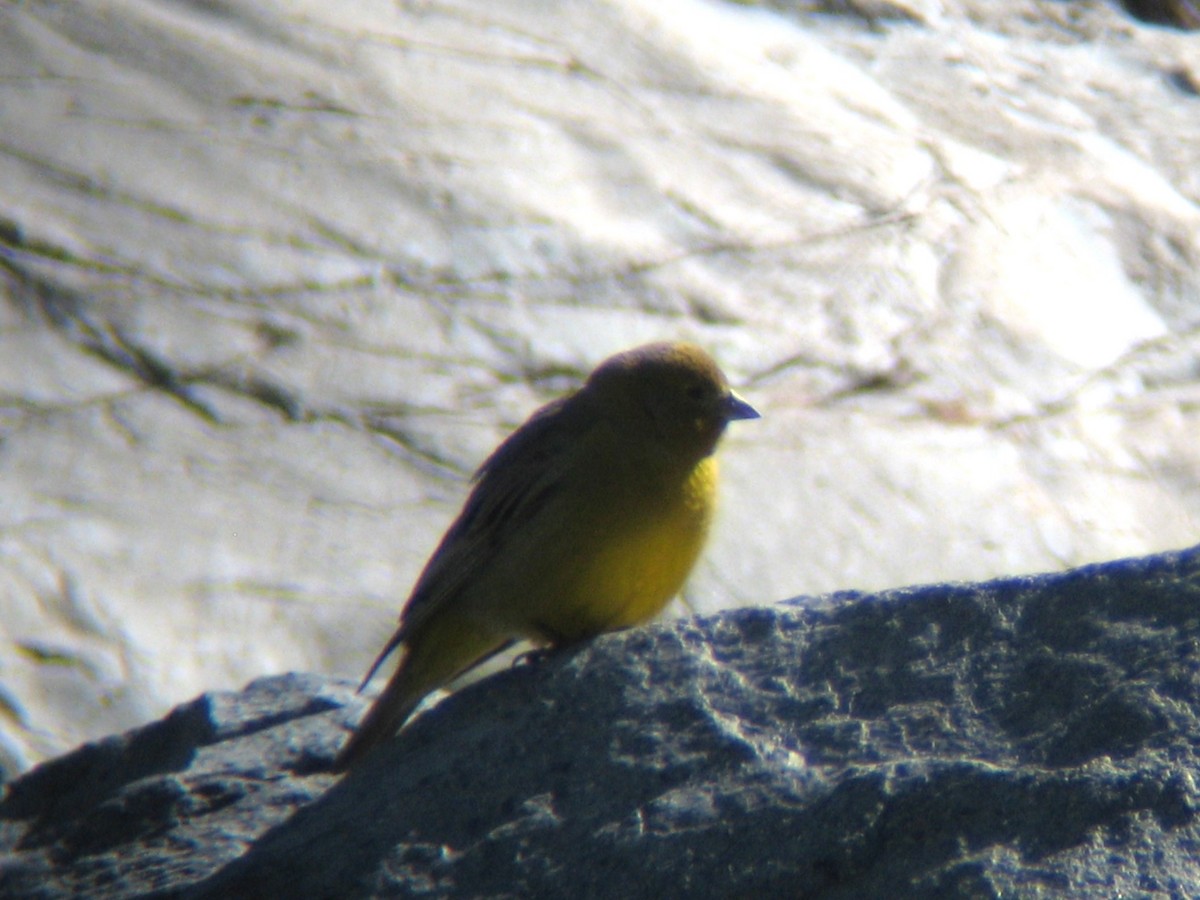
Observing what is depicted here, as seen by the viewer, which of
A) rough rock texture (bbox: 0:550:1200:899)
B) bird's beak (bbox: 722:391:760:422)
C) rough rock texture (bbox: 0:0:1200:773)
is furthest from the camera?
rough rock texture (bbox: 0:0:1200:773)

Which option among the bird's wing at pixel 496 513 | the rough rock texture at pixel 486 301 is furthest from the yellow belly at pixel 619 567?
the rough rock texture at pixel 486 301

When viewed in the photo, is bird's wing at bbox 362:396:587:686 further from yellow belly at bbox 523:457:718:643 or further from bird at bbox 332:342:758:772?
yellow belly at bbox 523:457:718:643

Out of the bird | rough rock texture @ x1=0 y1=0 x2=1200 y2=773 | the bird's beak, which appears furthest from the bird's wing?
rough rock texture @ x1=0 y1=0 x2=1200 y2=773

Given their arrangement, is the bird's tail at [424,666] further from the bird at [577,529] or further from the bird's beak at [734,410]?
the bird's beak at [734,410]

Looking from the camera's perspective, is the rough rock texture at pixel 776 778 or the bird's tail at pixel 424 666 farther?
the bird's tail at pixel 424 666

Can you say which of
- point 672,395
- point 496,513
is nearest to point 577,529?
point 496,513

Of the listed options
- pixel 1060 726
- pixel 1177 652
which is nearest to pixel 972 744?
pixel 1060 726
